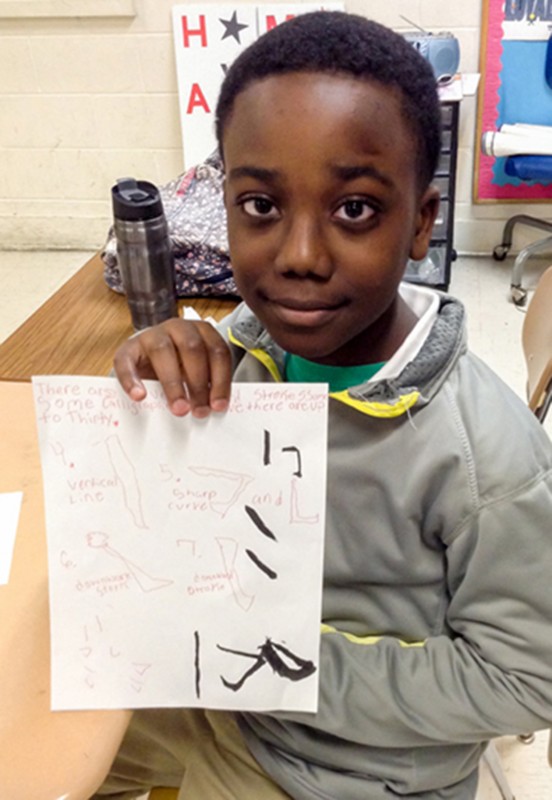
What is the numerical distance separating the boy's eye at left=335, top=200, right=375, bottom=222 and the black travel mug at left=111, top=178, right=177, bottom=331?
33.0 inches

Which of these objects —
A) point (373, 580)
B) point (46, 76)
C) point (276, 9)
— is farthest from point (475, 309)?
point (373, 580)

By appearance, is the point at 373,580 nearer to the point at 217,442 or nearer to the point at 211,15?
the point at 217,442

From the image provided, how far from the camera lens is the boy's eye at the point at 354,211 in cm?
64

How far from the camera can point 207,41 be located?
9.92 feet

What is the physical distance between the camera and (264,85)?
654mm

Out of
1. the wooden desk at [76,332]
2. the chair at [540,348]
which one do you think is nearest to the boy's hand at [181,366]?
the chair at [540,348]

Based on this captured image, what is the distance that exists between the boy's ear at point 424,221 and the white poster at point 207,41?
242cm

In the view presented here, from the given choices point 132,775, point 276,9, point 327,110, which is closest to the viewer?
point 327,110

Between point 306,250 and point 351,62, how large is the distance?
0.16 m

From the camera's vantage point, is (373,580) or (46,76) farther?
(46,76)

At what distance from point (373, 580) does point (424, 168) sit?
417mm

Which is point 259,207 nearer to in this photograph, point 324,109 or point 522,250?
point 324,109

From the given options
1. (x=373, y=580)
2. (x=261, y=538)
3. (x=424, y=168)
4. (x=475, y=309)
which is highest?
(x=424, y=168)

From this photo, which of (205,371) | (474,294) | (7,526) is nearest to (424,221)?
(205,371)
